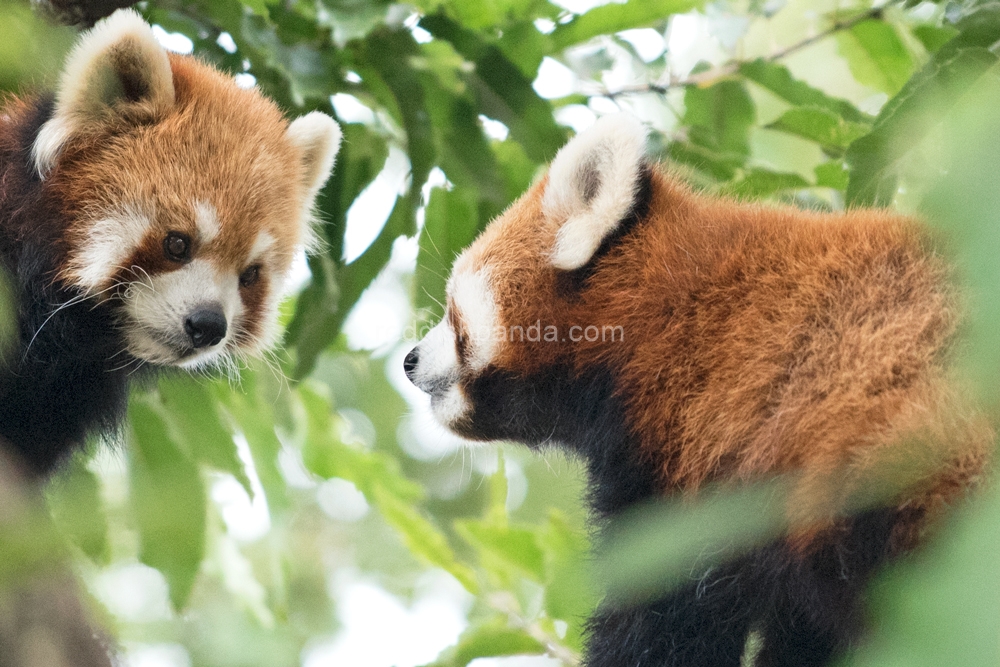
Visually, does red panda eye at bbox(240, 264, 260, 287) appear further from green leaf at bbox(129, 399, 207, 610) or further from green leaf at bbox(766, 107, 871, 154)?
green leaf at bbox(766, 107, 871, 154)

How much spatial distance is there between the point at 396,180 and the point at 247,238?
41 centimetres

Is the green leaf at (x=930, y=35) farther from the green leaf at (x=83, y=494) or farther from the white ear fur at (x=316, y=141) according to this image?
the green leaf at (x=83, y=494)

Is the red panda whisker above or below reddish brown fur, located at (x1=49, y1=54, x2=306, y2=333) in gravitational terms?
below

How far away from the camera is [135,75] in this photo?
75.8 inches

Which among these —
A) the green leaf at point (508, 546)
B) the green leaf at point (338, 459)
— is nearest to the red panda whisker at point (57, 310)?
the green leaf at point (338, 459)

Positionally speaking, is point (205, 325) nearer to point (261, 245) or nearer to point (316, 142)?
point (261, 245)

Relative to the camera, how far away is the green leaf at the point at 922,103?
1374mm

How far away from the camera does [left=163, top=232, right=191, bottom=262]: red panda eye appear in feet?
6.11

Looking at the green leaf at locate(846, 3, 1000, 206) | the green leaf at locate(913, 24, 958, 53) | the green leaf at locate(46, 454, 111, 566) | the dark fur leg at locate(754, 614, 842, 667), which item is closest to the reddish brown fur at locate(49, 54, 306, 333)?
the green leaf at locate(46, 454, 111, 566)

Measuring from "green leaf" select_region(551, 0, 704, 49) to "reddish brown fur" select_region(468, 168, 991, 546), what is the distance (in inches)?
20.3

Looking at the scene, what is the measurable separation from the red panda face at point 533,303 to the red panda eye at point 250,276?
49cm

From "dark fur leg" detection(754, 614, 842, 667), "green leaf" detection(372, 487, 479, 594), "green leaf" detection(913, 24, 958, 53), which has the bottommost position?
"green leaf" detection(372, 487, 479, 594)

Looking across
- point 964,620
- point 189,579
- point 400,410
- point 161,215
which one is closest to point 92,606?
point 189,579

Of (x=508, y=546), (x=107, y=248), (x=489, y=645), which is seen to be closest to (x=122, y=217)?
(x=107, y=248)
